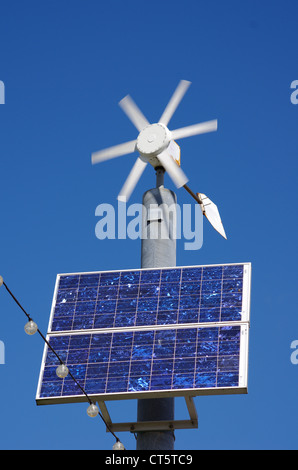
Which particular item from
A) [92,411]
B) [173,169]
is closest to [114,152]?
[173,169]

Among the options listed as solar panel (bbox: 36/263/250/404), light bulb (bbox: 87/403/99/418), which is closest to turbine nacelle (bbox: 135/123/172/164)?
solar panel (bbox: 36/263/250/404)

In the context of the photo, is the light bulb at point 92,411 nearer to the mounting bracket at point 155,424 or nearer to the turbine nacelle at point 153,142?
the mounting bracket at point 155,424

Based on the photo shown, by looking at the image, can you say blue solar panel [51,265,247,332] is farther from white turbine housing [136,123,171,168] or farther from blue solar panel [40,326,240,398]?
white turbine housing [136,123,171,168]

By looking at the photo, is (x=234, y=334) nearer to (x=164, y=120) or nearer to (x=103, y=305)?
(x=103, y=305)

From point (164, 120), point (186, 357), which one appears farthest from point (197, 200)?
point (186, 357)

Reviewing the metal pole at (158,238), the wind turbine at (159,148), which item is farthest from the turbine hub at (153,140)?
the metal pole at (158,238)
